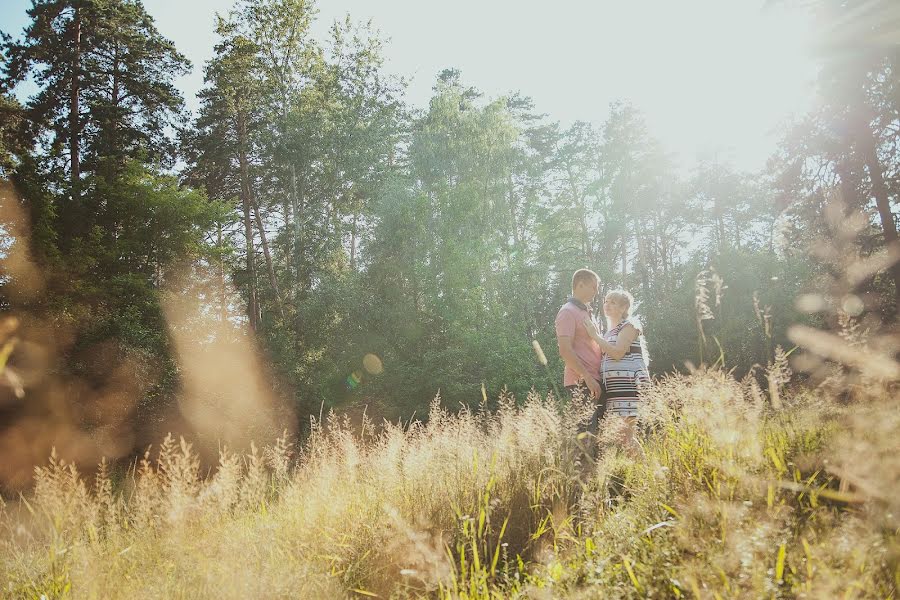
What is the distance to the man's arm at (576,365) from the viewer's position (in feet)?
14.0

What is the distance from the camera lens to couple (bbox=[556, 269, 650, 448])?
4.16 m

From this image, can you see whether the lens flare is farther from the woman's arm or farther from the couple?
the woman's arm

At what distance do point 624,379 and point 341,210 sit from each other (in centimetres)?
2004

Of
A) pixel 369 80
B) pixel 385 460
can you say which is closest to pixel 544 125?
pixel 369 80

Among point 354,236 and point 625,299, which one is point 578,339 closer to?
point 625,299

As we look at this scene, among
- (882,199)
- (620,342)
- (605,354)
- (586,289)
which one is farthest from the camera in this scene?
(882,199)

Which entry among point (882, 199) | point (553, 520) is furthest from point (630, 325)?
point (882, 199)

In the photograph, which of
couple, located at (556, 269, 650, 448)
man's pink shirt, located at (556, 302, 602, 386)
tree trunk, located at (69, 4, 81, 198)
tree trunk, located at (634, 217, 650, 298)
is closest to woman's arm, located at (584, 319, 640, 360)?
couple, located at (556, 269, 650, 448)

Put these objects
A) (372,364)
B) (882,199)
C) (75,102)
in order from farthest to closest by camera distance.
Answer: (372,364) → (75,102) → (882,199)

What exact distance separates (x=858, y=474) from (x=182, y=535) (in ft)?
11.0

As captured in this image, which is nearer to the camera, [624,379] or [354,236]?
[624,379]

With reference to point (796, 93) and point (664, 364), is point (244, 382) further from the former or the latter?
point (796, 93)

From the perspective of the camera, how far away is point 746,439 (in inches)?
102

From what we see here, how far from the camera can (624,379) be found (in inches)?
167
